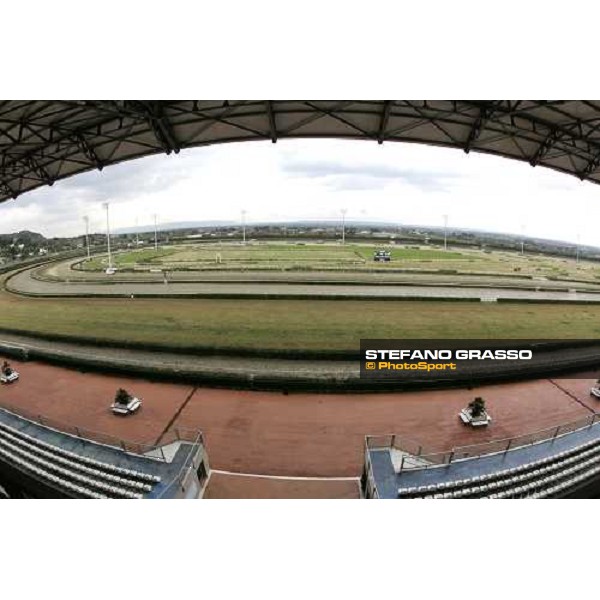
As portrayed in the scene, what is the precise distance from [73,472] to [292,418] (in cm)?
739

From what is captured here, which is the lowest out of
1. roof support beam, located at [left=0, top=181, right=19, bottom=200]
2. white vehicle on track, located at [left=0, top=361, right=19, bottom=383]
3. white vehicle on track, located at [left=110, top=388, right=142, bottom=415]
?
white vehicle on track, located at [left=0, top=361, right=19, bottom=383]

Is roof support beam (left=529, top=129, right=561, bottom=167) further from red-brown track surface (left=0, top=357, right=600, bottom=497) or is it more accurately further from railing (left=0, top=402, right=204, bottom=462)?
railing (left=0, top=402, right=204, bottom=462)

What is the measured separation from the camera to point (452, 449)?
31.4 feet

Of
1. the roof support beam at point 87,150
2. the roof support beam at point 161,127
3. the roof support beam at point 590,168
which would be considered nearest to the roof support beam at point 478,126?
the roof support beam at point 590,168

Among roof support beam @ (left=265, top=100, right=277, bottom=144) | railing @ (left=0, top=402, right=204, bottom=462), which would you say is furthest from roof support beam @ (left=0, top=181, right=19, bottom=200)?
roof support beam @ (left=265, top=100, right=277, bottom=144)

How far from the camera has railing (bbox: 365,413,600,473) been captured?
9.09 m

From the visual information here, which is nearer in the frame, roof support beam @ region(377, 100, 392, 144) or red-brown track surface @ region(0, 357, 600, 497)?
roof support beam @ region(377, 100, 392, 144)

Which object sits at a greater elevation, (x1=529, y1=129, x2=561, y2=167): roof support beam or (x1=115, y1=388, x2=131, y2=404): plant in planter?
(x1=529, y1=129, x2=561, y2=167): roof support beam

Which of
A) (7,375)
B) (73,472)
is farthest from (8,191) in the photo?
(73,472)

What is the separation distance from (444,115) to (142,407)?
15701 millimetres

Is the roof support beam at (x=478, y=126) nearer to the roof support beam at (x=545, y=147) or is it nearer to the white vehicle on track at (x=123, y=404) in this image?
the roof support beam at (x=545, y=147)

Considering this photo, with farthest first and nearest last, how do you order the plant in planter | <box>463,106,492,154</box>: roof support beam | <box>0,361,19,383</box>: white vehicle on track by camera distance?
<box>0,361,19,383</box>: white vehicle on track → the plant in planter → <box>463,106,492,154</box>: roof support beam

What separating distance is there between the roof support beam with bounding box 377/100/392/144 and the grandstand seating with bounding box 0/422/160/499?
37.7 feet

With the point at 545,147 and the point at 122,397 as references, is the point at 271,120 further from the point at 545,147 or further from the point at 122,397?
the point at 122,397
